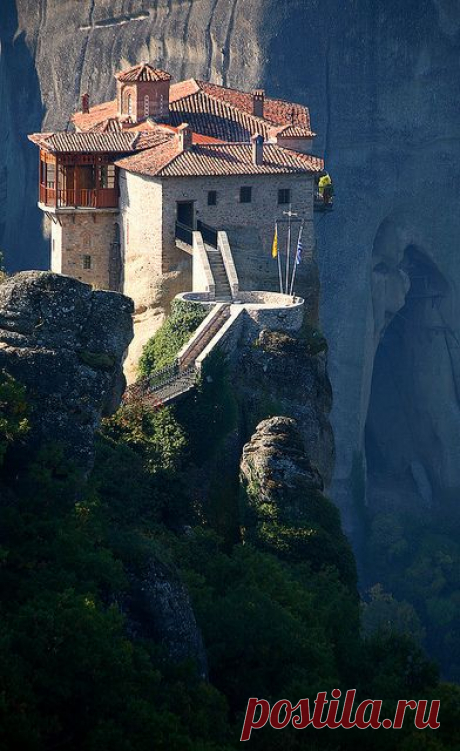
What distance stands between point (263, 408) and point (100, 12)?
57.7 metres

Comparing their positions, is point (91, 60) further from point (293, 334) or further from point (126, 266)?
point (293, 334)

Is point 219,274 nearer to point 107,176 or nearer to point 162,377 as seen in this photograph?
point 107,176

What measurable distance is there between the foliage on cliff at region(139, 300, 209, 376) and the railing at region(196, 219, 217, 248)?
466 cm

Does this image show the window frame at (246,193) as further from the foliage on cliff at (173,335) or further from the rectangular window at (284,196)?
the foliage on cliff at (173,335)

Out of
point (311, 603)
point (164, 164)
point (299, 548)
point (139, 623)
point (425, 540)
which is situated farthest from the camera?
point (425, 540)

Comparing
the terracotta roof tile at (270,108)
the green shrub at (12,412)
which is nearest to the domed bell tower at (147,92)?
the terracotta roof tile at (270,108)

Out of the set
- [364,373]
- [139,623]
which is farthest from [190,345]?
[364,373]

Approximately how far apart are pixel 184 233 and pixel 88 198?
15.2ft

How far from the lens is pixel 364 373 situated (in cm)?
11025

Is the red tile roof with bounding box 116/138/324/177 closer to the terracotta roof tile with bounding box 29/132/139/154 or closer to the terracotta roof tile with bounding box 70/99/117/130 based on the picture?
the terracotta roof tile with bounding box 29/132/139/154

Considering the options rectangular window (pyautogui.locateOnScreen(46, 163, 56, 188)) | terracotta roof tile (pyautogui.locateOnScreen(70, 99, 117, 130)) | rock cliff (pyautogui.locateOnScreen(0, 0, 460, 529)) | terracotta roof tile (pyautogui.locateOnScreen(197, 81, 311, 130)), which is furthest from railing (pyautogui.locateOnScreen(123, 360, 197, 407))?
rock cliff (pyautogui.locateOnScreen(0, 0, 460, 529))

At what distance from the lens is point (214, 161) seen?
65.0 metres

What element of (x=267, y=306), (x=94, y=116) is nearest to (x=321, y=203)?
(x=94, y=116)

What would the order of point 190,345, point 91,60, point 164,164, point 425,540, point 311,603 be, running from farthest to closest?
point 91,60, point 425,540, point 164,164, point 190,345, point 311,603
